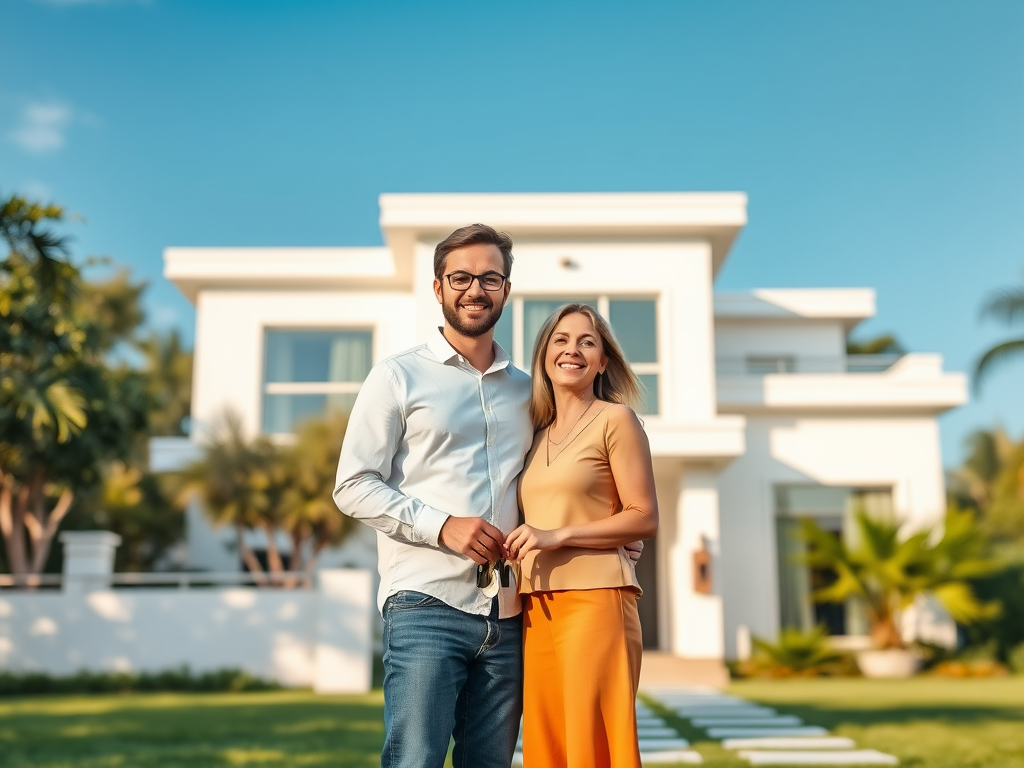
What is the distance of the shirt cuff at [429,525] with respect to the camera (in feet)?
8.65

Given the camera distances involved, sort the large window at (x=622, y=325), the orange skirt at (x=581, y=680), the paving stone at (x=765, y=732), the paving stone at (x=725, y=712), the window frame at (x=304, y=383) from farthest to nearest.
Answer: the window frame at (x=304, y=383)
the large window at (x=622, y=325)
the paving stone at (x=725, y=712)
the paving stone at (x=765, y=732)
the orange skirt at (x=581, y=680)

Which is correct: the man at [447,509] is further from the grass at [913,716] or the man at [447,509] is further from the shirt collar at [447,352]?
the grass at [913,716]

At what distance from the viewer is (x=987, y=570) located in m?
14.5

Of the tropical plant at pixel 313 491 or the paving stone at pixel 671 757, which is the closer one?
the paving stone at pixel 671 757

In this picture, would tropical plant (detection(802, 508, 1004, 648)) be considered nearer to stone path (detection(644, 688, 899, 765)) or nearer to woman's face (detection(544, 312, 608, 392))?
stone path (detection(644, 688, 899, 765))

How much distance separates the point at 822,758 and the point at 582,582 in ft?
15.4

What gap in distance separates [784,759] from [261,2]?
93.0ft

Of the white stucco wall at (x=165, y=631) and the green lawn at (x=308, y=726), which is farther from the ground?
the white stucco wall at (x=165, y=631)

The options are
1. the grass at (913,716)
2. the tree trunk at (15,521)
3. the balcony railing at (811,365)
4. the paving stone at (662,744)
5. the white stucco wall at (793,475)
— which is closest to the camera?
the grass at (913,716)

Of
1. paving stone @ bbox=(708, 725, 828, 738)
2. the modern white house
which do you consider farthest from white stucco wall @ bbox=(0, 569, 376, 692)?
paving stone @ bbox=(708, 725, 828, 738)

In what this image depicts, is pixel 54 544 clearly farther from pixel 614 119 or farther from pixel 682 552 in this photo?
pixel 614 119

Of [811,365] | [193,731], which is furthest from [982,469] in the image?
[193,731]

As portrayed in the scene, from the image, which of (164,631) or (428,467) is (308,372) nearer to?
(164,631)

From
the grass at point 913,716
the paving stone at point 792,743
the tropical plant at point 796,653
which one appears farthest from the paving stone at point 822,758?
the tropical plant at point 796,653
